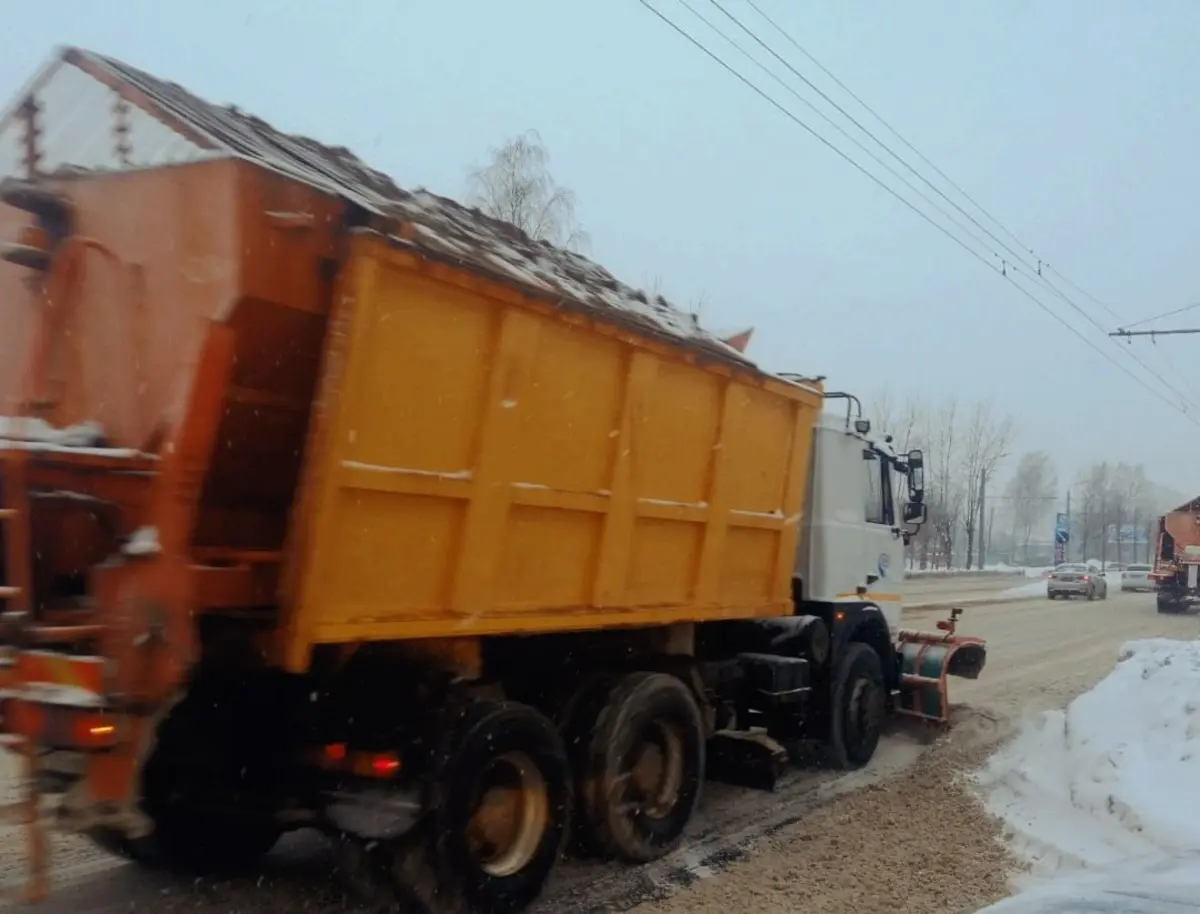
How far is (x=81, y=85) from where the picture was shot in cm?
471

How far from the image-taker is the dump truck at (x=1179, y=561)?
101ft

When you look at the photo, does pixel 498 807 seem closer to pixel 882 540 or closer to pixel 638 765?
pixel 638 765

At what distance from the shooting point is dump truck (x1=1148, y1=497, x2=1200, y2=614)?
101 feet

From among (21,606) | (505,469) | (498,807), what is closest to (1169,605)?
(498,807)

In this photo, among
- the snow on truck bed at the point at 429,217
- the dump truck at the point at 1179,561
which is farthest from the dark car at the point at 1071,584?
the snow on truck bed at the point at 429,217

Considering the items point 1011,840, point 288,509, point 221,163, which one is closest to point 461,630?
point 288,509

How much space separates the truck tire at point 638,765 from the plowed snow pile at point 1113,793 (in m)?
1.93

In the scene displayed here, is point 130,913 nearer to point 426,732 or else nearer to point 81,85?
point 426,732

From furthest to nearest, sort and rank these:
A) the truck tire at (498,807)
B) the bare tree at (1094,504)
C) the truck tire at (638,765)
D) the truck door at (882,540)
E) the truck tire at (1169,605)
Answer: the bare tree at (1094,504) → the truck tire at (1169,605) → the truck door at (882,540) → the truck tire at (638,765) → the truck tire at (498,807)

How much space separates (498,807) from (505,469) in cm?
156

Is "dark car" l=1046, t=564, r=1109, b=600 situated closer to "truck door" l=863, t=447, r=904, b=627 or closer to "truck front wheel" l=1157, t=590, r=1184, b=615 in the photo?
"truck front wheel" l=1157, t=590, r=1184, b=615

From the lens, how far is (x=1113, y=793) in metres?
6.99

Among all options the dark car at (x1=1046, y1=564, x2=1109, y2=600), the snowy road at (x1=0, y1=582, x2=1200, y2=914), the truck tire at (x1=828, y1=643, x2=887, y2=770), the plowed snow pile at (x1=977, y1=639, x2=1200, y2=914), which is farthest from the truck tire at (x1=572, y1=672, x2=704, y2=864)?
the dark car at (x1=1046, y1=564, x2=1109, y2=600)

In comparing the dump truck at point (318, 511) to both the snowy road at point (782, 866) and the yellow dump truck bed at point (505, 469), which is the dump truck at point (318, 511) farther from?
the snowy road at point (782, 866)
